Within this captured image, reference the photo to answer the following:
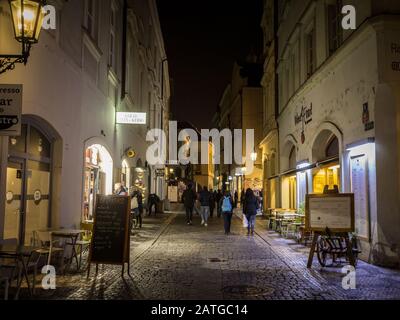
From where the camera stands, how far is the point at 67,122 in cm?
1188

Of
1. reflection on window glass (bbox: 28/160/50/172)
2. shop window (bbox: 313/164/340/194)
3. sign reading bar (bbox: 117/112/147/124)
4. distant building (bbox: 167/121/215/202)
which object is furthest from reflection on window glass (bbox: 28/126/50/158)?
distant building (bbox: 167/121/215/202)

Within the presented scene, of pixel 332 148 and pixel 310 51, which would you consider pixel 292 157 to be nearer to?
pixel 310 51

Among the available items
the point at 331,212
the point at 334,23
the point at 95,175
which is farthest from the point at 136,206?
the point at 331,212

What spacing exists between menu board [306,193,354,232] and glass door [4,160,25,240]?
6.28 metres

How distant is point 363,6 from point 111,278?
9046mm

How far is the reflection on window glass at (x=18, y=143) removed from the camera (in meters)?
9.12

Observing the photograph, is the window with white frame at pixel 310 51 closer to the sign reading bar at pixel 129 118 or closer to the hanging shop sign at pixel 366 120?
the hanging shop sign at pixel 366 120

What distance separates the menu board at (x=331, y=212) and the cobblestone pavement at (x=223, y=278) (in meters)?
0.95

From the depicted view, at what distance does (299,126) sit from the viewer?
65.1ft

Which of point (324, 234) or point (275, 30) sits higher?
point (275, 30)

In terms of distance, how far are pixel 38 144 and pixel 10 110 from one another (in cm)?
369

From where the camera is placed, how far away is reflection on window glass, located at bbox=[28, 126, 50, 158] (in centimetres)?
1023
